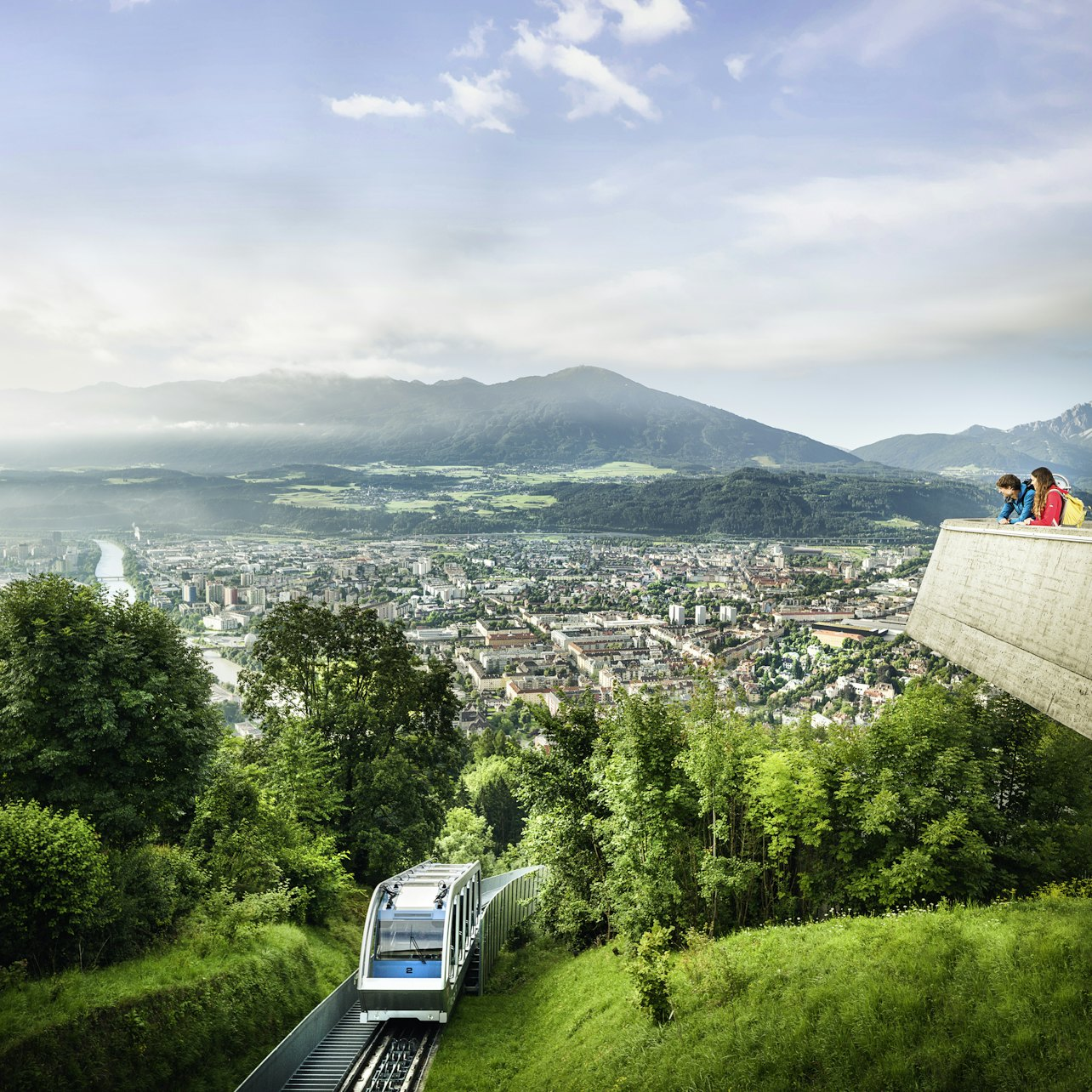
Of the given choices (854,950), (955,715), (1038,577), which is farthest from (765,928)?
(1038,577)

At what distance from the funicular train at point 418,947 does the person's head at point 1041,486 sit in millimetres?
10692

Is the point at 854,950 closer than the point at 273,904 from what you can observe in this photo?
Yes

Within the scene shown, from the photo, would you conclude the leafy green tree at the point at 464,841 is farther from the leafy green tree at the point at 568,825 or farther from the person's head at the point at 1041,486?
the person's head at the point at 1041,486

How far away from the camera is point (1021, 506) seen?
9219 millimetres

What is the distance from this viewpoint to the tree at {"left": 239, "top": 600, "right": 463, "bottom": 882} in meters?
20.0

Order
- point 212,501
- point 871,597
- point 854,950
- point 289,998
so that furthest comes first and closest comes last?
point 212,501, point 871,597, point 289,998, point 854,950

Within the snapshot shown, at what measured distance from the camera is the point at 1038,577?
7.62 m

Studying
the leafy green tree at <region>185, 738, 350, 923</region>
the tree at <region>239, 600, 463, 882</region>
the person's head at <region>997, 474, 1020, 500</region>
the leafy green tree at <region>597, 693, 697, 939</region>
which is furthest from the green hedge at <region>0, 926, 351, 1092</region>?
the person's head at <region>997, 474, 1020, 500</region>

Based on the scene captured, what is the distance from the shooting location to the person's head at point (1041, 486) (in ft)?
28.0

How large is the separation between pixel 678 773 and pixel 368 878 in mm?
11179

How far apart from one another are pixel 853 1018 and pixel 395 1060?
725 cm

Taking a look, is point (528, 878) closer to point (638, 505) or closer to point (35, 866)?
point (35, 866)

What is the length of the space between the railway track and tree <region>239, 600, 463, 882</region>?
7.20m

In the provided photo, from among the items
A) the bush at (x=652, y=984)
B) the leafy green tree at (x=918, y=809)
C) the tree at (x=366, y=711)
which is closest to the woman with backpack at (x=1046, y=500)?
the leafy green tree at (x=918, y=809)
